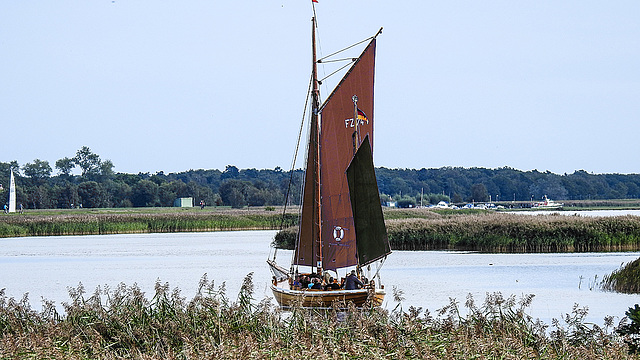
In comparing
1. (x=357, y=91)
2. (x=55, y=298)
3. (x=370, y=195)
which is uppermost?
(x=357, y=91)

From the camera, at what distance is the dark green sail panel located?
821 inches

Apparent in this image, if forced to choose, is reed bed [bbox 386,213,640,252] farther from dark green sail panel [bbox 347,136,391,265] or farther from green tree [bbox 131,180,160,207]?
green tree [bbox 131,180,160,207]

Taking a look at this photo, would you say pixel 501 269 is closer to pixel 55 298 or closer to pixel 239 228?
pixel 55 298

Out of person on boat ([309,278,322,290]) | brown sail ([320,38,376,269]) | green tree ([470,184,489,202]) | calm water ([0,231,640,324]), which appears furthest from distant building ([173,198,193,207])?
person on boat ([309,278,322,290])

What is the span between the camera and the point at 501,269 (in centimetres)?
3466

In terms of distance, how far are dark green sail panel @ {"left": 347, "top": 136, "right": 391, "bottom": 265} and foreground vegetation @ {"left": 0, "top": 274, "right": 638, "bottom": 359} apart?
6108 mm

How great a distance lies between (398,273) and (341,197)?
11910 mm

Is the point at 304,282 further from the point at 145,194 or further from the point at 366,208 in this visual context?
the point at 145,194

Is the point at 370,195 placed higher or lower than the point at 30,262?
higher

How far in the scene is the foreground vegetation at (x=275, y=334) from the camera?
999cm

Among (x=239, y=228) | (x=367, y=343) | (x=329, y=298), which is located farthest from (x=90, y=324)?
(x=239, y=228)

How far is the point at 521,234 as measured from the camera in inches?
1672

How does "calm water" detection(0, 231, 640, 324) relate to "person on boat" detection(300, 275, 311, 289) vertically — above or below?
below

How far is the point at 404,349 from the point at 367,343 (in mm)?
630
